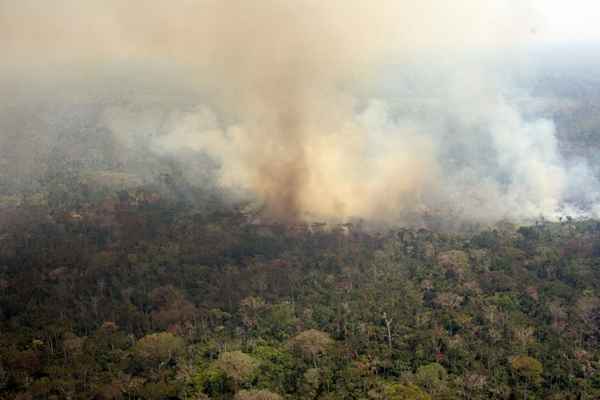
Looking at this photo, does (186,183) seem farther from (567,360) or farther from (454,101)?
(567,360)

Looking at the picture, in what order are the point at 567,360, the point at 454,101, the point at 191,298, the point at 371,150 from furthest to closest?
the point at 454,101
the point at 371,150
the point at 191,298
the point at 567,360

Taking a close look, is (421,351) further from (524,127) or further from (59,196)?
(59,196)

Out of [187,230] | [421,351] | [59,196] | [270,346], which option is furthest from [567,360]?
[59,196]

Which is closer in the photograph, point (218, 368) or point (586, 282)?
point (218, 368)

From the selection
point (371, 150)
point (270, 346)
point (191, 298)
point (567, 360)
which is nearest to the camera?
point (567, 360)

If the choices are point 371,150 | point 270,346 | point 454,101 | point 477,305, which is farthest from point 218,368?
point 454,101

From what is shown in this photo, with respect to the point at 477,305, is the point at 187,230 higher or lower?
higher

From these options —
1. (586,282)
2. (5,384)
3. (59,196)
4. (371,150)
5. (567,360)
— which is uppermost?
(371,150)
